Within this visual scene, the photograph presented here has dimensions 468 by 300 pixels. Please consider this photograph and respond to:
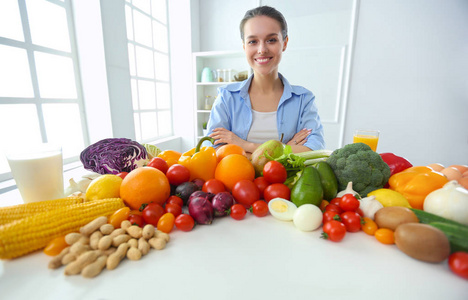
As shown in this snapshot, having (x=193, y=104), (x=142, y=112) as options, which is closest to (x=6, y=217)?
(x=142, y=112)

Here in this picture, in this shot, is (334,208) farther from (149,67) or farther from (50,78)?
(149,67)

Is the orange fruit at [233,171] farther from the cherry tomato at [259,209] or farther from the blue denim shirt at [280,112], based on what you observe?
the blue denim shirt at [280,112]

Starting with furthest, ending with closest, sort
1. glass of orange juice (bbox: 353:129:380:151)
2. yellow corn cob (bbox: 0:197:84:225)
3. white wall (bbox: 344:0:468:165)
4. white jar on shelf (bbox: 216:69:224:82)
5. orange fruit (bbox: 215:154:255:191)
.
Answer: white jar on shelf (bbox: 216:69:224:82)
white wall (bbox: 344:0:468:165)
glass of orange juice (bbox: 353:129:380:151)
orange fruit (bbox: 215:154:255:191)
yellow corn cob (bbox: 0:197:84:225)

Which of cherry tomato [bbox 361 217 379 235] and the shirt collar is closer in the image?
cherry tomato [bbox 361 217 379 235]

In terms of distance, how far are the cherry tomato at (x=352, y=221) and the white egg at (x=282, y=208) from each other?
130mm

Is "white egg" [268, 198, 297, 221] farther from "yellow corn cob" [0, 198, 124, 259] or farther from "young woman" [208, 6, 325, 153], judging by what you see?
"young woman" [208, 6, 325, 153]

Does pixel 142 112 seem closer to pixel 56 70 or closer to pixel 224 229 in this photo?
pixel 56 70

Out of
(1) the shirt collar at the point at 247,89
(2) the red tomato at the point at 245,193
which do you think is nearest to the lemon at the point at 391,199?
(2) the red tomato at the point at 245,193

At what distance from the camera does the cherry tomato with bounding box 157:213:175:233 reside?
551mm

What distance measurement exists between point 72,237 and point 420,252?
0.74m

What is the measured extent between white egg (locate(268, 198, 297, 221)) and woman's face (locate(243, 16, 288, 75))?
95 centimetres

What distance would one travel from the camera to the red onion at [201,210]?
1.88 ft

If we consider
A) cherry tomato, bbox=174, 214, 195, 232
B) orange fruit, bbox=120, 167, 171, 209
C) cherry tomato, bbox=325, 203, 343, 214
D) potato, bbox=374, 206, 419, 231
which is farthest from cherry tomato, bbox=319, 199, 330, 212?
orange fruit, bbox=120, 167, 171, 209

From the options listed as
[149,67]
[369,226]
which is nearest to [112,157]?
[369,226]
